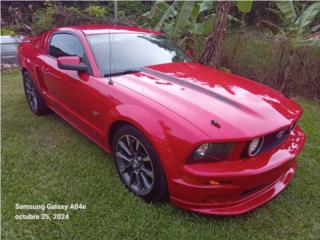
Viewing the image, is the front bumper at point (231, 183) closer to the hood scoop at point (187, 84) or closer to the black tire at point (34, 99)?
the hood scoop at point (187, 84)

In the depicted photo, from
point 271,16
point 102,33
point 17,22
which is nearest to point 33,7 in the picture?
point 17,22

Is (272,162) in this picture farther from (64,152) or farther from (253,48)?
(253,48)

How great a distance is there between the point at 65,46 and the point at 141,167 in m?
2.10

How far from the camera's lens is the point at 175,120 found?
2652mm

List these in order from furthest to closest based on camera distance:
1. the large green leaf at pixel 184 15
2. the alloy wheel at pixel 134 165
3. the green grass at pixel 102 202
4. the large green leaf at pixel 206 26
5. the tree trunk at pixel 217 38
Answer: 1. the large green leaf at pixel 206 26
2. the tree trunk at pixel 217 38
3. the large green leaf at pixel 184 15
4. the alloy wheel at pixel 134 165
5. the green grass at pixel 102 202

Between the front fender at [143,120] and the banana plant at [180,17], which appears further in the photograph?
the banana plant at [180,17]

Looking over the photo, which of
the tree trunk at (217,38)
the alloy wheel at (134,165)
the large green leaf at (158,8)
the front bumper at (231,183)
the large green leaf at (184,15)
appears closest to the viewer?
the front bumper at (231,183)

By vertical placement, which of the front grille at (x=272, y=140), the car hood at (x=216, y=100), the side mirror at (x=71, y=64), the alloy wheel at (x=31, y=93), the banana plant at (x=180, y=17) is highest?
the banana plant at (x=180, y=17)

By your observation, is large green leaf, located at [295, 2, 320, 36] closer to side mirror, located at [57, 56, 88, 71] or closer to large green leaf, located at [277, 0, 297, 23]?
large green leaf, located at [277, 0, 297, 23]

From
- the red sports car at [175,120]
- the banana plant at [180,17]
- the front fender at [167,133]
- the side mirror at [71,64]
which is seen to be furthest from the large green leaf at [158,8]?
the front fender at [167,133]

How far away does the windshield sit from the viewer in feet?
11.9

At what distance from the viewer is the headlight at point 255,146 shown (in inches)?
103

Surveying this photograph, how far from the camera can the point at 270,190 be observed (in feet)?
9.71

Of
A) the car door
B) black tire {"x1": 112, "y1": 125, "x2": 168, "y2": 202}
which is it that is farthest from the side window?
black tire {"x1": 112, "y1": 125, "x2": 168, "y2": 202}
